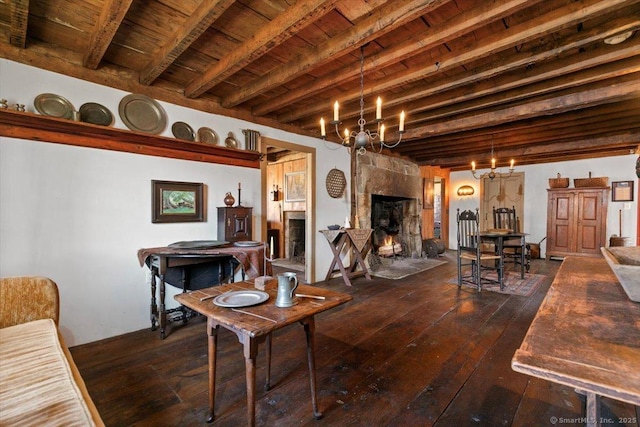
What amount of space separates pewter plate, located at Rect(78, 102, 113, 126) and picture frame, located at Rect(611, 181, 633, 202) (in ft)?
26.5

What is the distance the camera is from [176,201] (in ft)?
9.02

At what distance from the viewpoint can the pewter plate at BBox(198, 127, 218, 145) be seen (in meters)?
2.93

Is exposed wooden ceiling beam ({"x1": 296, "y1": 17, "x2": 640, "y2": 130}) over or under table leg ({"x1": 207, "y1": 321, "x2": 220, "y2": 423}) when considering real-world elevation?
over

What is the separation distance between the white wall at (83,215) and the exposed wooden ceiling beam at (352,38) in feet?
3.24

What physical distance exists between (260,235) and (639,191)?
689 centimetres

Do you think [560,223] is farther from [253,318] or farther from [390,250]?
[253,318]

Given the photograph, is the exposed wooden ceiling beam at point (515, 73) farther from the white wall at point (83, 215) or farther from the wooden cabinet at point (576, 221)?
the wooden cabinet at point (576, 221)

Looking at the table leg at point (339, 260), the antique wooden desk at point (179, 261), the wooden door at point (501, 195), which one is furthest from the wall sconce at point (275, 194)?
the wooden door at point (501, 195)

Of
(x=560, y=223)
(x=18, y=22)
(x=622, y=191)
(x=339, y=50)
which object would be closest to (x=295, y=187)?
(x=339, y=50)

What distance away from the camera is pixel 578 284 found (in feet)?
4.37

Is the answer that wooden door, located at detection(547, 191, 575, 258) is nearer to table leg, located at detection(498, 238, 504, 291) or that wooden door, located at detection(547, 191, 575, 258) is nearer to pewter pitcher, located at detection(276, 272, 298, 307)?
table leg, located at detection(498, 238, 504, 291)

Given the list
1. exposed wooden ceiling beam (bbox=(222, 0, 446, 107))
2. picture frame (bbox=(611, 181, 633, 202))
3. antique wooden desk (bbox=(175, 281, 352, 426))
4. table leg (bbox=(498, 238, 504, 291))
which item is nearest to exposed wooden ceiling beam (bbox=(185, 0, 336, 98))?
exposed wooden ceiling beam (bbox=(222, 0, 446, 107))

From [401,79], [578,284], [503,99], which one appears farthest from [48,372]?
[503,99]

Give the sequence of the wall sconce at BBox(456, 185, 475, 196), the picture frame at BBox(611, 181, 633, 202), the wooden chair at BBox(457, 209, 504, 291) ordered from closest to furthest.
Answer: the wooden chair at BBox(457, 209, 504, 291)
the picture frame at BBox(611, 181, 633, 202)
the wall sconce at BBox(456, 185, 475, 196)
